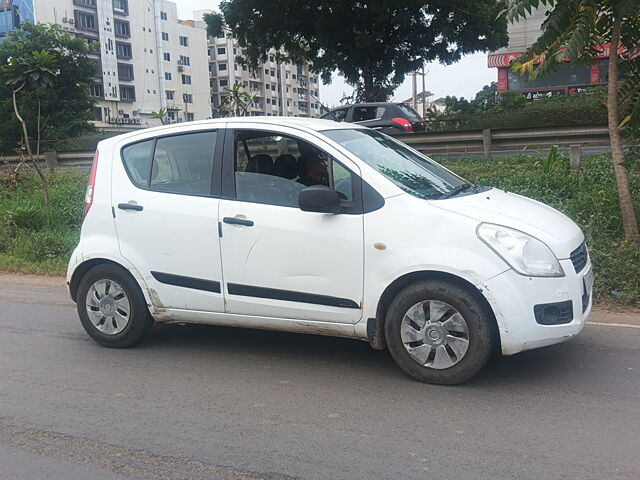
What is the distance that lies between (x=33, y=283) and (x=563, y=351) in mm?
6969

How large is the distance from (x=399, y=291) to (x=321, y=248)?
2.08ft

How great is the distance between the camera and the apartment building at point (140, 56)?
7081cm

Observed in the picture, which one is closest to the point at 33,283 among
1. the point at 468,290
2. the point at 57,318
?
the point at 57,318

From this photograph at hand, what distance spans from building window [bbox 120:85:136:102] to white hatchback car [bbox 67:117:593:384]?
74.4 meters

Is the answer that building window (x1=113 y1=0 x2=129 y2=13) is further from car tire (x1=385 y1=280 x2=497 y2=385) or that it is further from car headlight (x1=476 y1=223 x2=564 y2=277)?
car headlight (x1=476 y1=223 x2=564 y2=277)

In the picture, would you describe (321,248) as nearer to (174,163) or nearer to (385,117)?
(174,163)

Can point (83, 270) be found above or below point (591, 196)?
below

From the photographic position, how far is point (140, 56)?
78750 millimetres

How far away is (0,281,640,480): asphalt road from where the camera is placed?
350 centimetres

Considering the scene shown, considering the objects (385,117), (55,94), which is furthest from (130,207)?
(55,94)

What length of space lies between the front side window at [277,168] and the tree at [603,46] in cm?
318

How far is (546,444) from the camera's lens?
3.63m

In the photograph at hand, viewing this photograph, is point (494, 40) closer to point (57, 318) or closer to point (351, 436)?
point (57, 318)

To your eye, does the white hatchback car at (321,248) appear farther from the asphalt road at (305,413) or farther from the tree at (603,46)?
the tree at (603,46)
